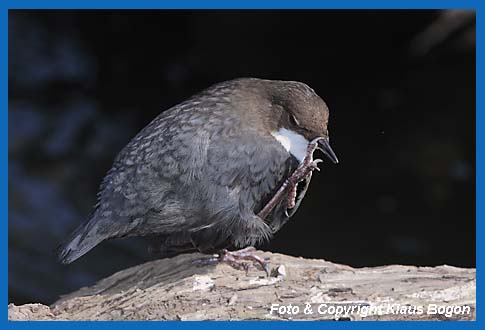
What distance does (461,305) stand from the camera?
3.00 meters

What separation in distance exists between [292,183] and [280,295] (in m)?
0.51

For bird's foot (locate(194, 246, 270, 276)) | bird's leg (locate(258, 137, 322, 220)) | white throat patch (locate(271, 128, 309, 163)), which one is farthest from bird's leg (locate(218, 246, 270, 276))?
white throat patch (locate(271, 128, 309, 163))

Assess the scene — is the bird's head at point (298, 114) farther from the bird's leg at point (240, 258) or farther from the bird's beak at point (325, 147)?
the bird's leg at point (240, 258)

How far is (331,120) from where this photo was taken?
20.1 ft

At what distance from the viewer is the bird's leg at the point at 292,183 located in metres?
3.28

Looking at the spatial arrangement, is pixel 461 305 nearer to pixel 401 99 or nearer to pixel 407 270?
pixel 407 270

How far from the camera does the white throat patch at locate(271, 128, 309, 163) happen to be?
10.8 ft

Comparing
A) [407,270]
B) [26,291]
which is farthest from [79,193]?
[407,270]

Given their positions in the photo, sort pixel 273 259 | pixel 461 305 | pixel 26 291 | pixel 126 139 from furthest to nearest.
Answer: pixel 126 139 < pixel 26 291 < pixel 273 259 < pixel 461 305

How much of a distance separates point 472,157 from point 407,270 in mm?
2961

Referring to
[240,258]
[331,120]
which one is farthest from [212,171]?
[331,120]

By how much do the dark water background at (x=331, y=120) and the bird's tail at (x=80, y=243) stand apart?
229cm

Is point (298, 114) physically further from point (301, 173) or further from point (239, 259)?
point (239, 259)

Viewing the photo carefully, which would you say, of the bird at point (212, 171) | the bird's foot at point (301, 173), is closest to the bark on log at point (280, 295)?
the bird at point (212, 171)
